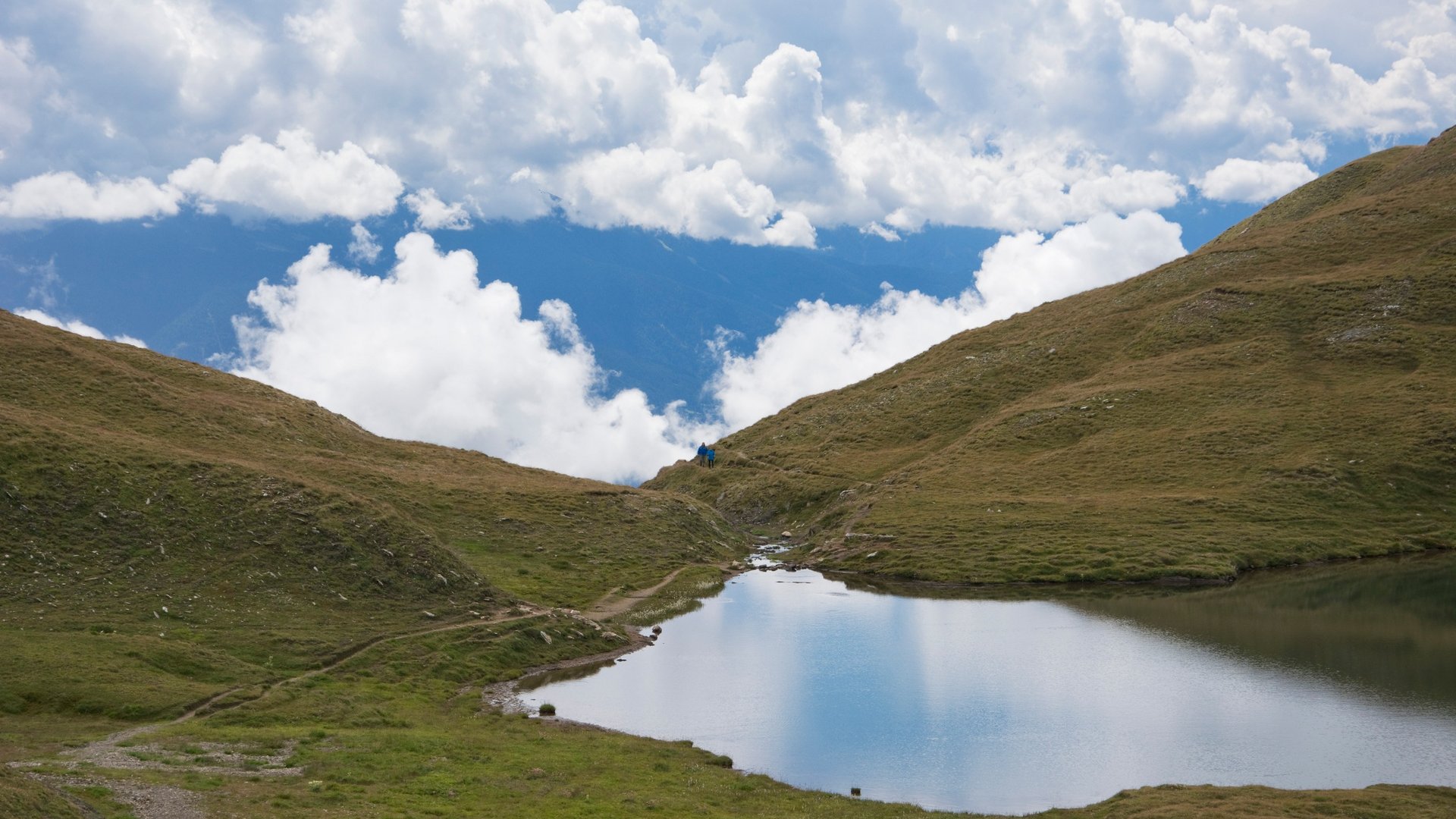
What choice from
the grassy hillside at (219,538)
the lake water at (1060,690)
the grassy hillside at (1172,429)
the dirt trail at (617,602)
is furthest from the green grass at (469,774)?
the grassy hillside at (1172,429)

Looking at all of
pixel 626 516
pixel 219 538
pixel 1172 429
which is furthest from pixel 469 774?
pixel 1172 429

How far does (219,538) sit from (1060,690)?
49.2 m

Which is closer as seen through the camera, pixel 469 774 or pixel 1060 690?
pixel 469 774

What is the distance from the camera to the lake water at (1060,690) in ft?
139

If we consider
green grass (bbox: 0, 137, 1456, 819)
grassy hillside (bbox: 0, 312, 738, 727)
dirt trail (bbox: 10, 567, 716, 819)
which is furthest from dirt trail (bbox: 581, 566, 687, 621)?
dirt trail (bbox: 10, 567, 716, 819)

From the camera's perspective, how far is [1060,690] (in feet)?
176

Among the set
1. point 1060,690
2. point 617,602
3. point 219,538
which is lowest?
point 1060,690

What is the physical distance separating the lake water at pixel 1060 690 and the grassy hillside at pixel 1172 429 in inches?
486

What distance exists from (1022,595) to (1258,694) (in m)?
30.8

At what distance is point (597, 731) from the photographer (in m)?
49.1

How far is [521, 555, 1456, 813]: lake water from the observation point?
42219 mm

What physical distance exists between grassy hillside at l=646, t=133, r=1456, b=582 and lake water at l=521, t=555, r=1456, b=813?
12.4 meters

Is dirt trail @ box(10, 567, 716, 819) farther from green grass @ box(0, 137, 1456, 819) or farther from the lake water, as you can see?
the lake water

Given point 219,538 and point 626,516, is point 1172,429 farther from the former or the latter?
point 219,538
